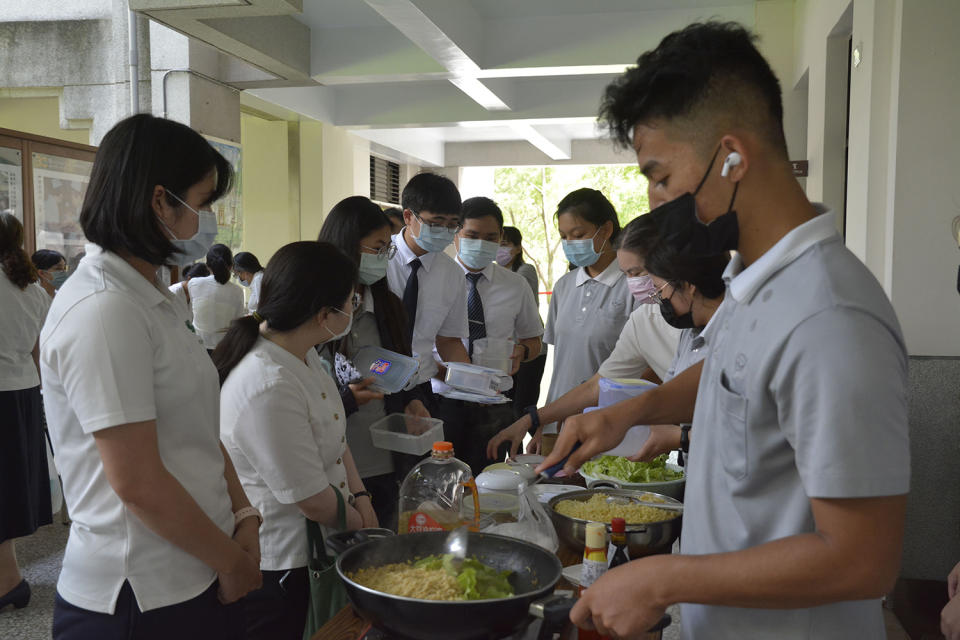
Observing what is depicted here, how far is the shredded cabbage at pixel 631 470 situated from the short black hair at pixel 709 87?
4.41 feet

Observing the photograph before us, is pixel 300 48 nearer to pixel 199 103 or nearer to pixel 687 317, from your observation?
pixel 199 103

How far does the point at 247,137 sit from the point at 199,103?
3459mm

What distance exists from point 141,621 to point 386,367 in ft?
4.15

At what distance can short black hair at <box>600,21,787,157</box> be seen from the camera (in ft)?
3.39

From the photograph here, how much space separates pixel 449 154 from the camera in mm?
14445

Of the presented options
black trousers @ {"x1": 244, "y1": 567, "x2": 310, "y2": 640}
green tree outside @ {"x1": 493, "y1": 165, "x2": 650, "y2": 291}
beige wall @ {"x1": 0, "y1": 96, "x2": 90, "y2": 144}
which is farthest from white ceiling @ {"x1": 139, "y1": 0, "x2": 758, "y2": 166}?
green tree outside @ {"x1": 493, "y1": 165, "x2": 650, "y2": 291}

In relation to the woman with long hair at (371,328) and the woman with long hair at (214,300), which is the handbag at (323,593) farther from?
the woman with long hair at (214,300)

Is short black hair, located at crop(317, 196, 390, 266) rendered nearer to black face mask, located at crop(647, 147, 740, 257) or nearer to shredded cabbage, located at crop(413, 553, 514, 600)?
shredded cabbage, located at crop(413, 553, 514, 600)

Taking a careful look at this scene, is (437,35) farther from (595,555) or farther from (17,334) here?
(595,555)

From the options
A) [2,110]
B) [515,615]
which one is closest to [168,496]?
[515,615]

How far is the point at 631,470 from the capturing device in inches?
88.1

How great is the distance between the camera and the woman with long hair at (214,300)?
604 centimetres

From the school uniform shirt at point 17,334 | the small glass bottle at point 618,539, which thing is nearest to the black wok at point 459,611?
the small glass bottle at point 618,539

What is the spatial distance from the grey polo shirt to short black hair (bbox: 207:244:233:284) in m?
5.52
